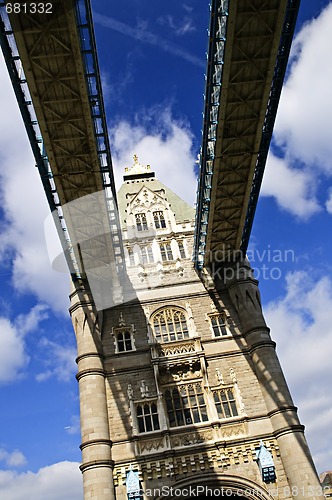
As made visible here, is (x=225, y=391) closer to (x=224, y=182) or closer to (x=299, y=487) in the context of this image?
(x=299, y=487)

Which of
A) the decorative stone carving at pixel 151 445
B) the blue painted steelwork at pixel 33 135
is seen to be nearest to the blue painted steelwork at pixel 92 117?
the blue painted steelwork at pixel 33 135

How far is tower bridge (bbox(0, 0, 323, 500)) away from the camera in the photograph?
1991 centimetres

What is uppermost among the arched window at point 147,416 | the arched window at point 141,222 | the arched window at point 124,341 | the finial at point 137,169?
the finial at point 137,169

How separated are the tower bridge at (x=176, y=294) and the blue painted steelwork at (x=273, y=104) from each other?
2.5 inches

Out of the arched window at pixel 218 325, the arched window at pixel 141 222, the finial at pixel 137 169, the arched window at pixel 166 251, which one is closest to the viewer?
the arched window at pixel 218 325

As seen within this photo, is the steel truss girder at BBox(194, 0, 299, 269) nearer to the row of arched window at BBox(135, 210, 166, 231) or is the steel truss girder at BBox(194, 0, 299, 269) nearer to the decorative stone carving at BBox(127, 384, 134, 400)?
the row of arched window at BBox(135, 210, 166, 231)

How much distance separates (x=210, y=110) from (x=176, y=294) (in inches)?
540

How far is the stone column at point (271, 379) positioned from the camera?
24.3m

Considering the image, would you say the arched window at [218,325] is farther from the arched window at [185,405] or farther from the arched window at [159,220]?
the arched window at [159,220]

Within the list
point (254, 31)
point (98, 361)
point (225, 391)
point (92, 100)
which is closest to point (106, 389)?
point (98, 361)

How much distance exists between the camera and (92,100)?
21.2 metres

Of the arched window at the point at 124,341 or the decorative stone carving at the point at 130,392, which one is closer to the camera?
the decorative stone carving at the point at 130,392

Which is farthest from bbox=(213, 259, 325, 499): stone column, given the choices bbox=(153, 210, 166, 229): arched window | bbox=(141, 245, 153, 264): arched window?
bbox=(153, 210, 166, 229): arched window

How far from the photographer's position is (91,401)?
26672 mm
